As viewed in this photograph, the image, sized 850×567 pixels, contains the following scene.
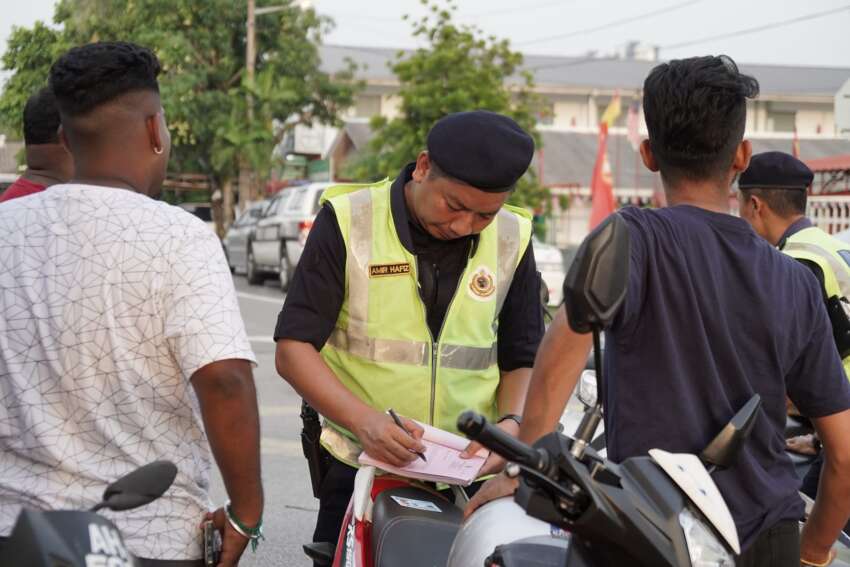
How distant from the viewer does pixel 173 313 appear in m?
2.40

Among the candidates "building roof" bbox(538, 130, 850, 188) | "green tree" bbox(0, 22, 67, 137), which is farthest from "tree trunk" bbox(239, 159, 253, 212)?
"green tree" bbox(0, 22, 67, 137)

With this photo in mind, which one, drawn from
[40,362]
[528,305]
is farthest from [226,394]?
[528,305]

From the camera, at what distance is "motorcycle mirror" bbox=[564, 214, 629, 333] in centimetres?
203

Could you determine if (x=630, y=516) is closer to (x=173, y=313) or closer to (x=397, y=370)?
(x=173, y=313)

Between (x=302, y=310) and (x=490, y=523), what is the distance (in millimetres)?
918

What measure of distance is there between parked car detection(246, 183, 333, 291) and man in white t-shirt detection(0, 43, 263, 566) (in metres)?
17.3

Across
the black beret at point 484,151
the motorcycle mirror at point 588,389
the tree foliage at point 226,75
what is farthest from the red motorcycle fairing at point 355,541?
the tree foliage at point 226,75

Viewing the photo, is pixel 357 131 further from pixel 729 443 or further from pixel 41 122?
pixel 729 443

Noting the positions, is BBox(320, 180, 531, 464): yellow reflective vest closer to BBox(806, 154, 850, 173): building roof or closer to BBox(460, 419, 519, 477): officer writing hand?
BBox(460, 419, 519, 477): officer writing hand

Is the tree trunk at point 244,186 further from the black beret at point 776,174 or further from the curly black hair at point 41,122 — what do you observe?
the black beret at point 776,174

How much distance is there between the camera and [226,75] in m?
35.6

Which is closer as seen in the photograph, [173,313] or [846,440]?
[173,313]

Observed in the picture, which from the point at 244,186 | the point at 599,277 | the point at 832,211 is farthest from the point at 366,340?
the point at 244,186

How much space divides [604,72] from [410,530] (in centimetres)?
5435
